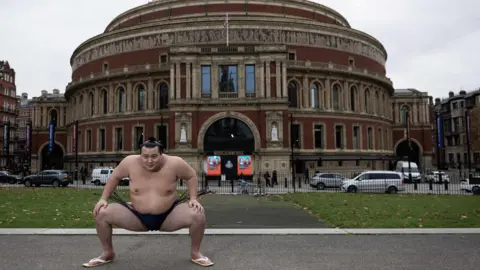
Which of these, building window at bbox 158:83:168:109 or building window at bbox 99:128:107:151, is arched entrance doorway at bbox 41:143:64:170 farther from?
building window at bbox 158:83:168:109

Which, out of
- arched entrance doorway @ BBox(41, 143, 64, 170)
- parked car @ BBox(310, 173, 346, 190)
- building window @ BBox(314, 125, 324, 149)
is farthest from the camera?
arched entrance doorway @ BBox(41, 143, 64, 170)

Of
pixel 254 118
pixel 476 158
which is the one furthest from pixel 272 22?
pixel 476 158

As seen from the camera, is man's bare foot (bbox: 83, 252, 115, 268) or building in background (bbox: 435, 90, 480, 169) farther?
building in background (bbox: 435, 90, 480, 169)

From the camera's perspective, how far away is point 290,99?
47625mm

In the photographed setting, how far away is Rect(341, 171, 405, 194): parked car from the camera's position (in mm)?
28281

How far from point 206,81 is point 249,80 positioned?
4.35 meters

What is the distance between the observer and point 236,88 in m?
40.9

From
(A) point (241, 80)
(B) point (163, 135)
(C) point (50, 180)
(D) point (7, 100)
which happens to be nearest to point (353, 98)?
(A) point (241, 80)

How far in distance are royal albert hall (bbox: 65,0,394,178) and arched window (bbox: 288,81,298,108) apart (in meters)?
0.12

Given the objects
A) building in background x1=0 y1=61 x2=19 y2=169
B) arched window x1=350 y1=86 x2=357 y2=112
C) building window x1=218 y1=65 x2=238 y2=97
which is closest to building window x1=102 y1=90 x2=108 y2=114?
building window x1=218 y1=65 x2=238 y2=97

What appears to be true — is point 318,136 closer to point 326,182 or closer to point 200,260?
point 326,182

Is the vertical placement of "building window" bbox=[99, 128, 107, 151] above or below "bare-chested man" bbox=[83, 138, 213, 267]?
above

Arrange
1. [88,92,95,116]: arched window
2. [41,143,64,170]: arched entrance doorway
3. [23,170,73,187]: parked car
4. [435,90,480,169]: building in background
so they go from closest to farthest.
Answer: [23,170,73,187]: parked car → [88,92,95,116]: arched window → [41,143,64,170]: arched entrance doorway → [435,90,480,169]: building in background

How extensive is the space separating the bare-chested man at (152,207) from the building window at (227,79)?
3485 cm
